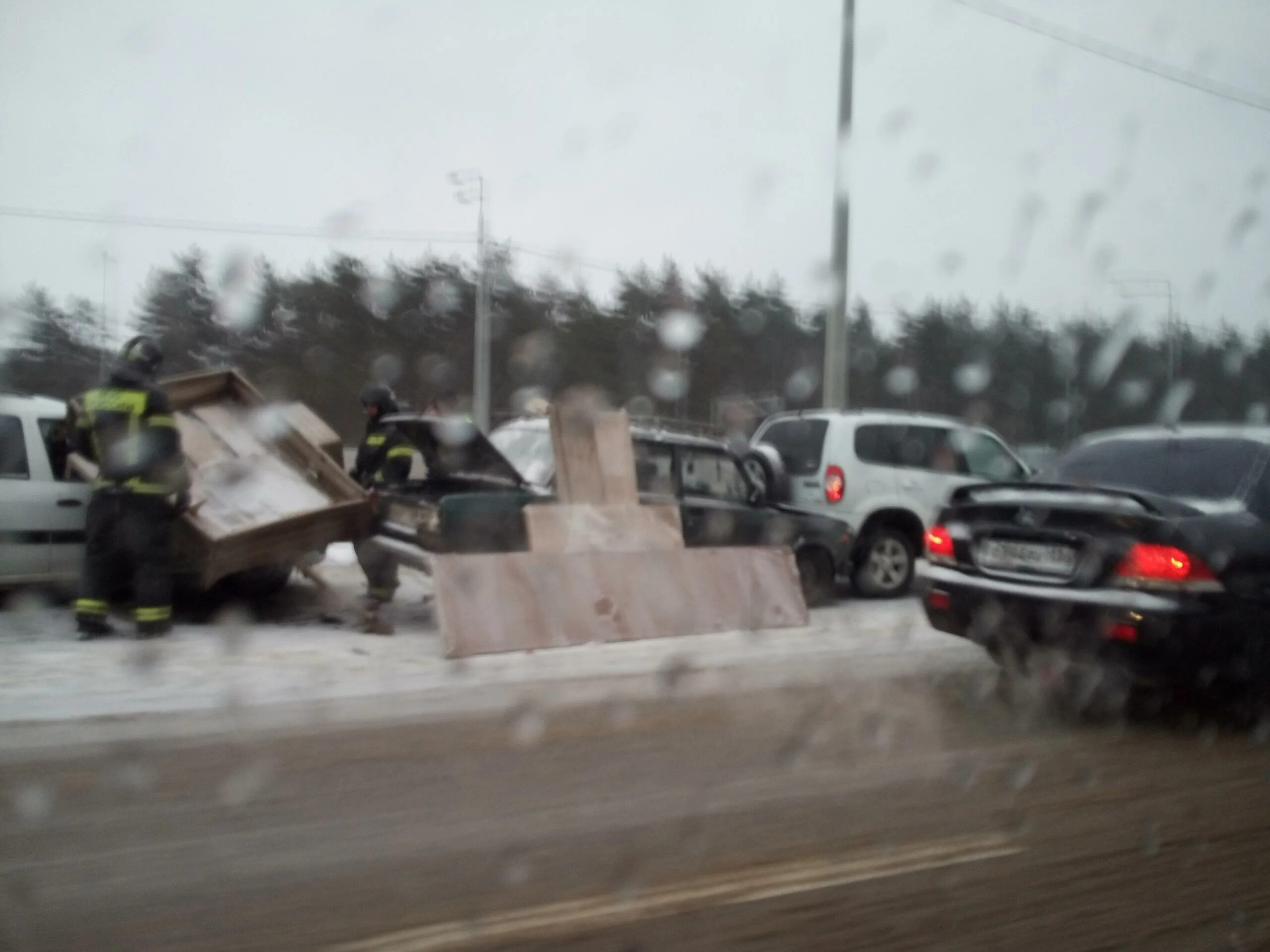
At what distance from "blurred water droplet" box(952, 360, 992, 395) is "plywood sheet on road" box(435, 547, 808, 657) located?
12.9m

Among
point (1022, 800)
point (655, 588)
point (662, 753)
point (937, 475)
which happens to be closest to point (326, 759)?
point (662, 753)

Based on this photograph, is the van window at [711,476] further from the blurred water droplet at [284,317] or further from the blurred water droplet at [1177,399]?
the blurred water droplet at [284,317]

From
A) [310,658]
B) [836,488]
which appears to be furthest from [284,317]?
[310,658]

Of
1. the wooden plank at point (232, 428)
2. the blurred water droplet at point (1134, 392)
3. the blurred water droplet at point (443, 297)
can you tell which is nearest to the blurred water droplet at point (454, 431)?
the wooden plank at point (232, 428)

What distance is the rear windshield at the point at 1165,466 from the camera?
655 cm

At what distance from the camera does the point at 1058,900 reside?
3.91 meters

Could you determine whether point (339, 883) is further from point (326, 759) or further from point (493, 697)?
point (493, 697)

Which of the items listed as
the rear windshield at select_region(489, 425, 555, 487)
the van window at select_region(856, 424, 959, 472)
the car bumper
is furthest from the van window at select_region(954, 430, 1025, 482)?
the car bumper

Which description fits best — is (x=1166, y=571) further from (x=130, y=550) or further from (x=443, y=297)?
(x=443, y=297)

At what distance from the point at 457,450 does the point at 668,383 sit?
44.3ft

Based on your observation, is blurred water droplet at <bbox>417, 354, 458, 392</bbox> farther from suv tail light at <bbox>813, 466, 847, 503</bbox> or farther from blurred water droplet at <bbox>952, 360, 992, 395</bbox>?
suv tail light at <bbox>813, 466, 847, 503</bbox>

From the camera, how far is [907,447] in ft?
39.4

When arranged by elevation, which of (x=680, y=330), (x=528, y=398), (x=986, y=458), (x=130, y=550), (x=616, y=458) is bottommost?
(x=130, y=550)

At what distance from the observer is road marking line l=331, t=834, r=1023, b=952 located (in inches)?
138
